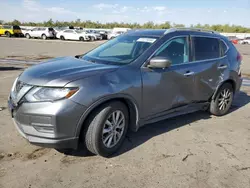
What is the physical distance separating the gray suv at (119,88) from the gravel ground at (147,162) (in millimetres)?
311

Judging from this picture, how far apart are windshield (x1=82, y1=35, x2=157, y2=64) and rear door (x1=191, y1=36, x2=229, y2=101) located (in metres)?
1.01

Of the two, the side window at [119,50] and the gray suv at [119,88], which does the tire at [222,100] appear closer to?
the gray suv at [119,88]

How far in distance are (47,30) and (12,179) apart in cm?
3562

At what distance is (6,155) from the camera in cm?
347

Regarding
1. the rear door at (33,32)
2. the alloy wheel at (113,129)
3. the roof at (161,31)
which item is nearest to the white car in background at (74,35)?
the rear door at (33,32)

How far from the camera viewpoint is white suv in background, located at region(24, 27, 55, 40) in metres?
35.9

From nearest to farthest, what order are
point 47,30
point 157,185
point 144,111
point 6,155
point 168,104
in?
point 157,185, point 6,155, point 144,111, point 168,104, point 47,30

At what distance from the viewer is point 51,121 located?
9.52 ft

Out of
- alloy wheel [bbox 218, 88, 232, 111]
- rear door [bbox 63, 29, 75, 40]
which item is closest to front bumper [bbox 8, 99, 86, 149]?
alloy wheel [bbox 218, 88, 232, 111]

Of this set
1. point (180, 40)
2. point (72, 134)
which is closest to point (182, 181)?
point (72, 134)

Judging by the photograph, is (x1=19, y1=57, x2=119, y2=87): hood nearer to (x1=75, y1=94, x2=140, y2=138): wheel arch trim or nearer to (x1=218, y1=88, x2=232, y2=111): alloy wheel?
(x1=75, y1=94, x2=140, y2=138): wheel arch trim

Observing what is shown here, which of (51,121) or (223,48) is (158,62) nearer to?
(51,121)

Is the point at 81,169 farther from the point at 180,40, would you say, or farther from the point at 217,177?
the point at 180,40

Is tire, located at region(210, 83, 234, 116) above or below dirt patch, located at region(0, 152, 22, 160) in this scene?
above
